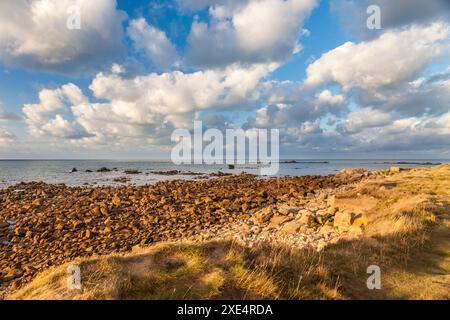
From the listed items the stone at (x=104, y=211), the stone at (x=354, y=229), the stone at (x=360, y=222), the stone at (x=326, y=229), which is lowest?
the stone at (x=104, y=211)

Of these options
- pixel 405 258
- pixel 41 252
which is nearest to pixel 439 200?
pixel 405 258

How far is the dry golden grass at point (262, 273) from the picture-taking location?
17.4 feet

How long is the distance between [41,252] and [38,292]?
336 inches

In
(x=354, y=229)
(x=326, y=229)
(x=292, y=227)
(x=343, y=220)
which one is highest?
(x=343, y=220)

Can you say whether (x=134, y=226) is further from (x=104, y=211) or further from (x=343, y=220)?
(x=343, y=220)

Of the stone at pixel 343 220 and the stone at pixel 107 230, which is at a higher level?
the stone at pixel 343 220

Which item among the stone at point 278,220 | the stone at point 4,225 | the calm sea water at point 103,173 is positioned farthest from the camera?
the calm sea water at point 103,173

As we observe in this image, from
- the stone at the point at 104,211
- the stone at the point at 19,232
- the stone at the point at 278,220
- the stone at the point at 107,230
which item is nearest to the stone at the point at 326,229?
the stone at the point at 278,220

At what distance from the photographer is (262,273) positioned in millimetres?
5672

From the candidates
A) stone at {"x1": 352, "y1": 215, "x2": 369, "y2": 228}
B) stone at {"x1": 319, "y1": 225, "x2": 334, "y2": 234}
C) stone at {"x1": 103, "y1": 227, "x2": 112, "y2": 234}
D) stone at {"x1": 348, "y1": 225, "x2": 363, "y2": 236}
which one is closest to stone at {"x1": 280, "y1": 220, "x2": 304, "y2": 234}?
stone at {"x1": 319, "y1": 225, "x2": 334, "y2": 234}

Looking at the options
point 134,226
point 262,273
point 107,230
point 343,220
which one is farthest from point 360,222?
point 107,230

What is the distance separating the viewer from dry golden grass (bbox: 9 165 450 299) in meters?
5.29

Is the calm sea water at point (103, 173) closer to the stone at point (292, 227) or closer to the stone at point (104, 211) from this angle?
the stone at point (104, 211)

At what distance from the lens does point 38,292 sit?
5.61 metres
